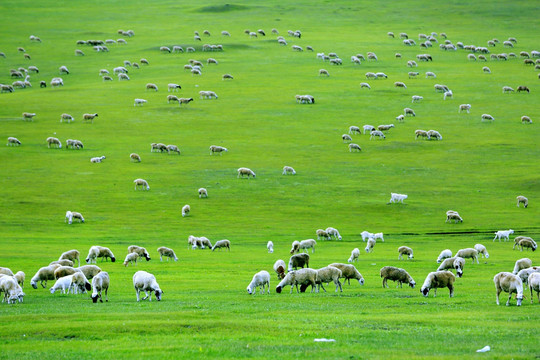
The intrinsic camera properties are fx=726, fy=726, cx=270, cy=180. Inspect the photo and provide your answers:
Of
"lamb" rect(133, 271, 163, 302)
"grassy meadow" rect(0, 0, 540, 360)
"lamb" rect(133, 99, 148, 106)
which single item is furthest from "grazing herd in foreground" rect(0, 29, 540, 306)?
"grassy meadow" rect(0, 0, 540, 360)

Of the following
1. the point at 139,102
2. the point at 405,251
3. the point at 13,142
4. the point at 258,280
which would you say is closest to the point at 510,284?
the point at 258,280

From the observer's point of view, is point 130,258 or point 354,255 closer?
point 130,258

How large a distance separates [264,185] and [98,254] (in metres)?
23.7

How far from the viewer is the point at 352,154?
6900 cm

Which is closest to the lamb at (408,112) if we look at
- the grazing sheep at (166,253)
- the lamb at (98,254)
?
the grazing sheep at (166,253)

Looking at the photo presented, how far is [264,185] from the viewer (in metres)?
59.1

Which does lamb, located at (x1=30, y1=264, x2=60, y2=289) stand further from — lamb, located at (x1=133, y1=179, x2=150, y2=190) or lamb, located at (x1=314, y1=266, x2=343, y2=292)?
lamb, located at (x1=133, y1=179, x2=150, y2=190)

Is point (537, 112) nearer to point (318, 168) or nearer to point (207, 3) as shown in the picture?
point (318, 168)

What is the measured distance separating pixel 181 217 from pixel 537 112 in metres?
49.7

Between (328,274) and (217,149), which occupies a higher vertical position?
(217,149)

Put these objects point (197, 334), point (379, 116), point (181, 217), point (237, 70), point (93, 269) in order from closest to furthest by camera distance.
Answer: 1. point (197, 334)
2. point (93, 269)
3. point (181, 217)
4. point (379, 116)
5. point (237, 70)

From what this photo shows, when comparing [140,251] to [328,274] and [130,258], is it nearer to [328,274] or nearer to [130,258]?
[130,258]

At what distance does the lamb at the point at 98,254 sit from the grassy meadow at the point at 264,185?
0.64m

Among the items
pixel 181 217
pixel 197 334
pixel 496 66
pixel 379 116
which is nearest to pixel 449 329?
pixel 197 334
